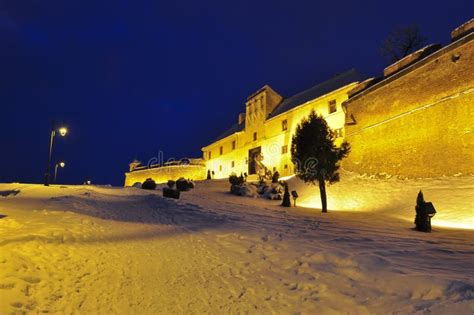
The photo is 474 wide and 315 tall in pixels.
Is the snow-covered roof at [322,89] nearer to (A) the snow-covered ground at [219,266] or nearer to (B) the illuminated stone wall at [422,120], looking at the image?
(B) the illuminated stone wall at [422,120]

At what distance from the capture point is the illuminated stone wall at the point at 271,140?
31203 millimetres

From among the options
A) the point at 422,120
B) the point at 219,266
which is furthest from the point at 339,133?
the point at 219,266

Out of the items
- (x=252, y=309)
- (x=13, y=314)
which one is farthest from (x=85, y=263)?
(x=252, y=309)

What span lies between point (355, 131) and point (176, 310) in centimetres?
2430

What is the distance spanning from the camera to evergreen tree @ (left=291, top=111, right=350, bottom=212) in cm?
1939

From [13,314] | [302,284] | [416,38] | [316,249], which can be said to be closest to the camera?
[13,314]

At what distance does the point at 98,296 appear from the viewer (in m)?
5.45

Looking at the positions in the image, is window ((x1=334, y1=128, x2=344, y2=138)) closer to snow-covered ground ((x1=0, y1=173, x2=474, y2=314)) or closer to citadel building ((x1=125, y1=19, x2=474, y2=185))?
citadel building ((x1=125, y1=19, x2=474, y2=185))

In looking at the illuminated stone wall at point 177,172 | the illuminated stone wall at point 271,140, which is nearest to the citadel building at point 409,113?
the illuminated stone wall at point 271,140

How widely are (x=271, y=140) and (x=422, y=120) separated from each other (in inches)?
816

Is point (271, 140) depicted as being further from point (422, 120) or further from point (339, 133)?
point (422, 120)

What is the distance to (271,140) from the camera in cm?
3909

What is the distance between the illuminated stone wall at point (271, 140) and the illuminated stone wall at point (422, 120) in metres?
5.03

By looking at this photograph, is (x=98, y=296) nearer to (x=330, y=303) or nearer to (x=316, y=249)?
(x=330, y=303)
